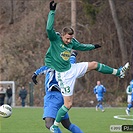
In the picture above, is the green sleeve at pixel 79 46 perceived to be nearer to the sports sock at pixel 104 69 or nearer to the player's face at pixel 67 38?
the player's face at pixel 67 38

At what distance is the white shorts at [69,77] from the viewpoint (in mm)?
10586

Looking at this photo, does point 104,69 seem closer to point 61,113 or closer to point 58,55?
point 58,55

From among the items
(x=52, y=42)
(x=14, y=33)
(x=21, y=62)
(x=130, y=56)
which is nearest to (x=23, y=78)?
(x=21, y=62)

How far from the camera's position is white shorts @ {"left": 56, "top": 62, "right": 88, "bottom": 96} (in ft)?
34.7

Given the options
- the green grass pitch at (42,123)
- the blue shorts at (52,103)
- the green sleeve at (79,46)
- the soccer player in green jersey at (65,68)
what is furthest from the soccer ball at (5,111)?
the green grass pitch at (42,123)

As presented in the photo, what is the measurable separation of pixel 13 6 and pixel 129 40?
12.8m

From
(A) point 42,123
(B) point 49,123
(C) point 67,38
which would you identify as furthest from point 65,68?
(A) point 42,123

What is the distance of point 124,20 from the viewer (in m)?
42.7

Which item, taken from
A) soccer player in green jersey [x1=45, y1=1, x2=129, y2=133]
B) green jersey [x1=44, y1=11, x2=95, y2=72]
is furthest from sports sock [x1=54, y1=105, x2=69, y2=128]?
green jersey [x1=44, y1=11, x2=95, y2=72]

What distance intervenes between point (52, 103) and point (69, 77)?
0.72 m

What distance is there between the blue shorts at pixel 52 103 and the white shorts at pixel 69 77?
0.42m

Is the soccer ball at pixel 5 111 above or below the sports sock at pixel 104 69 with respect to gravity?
below

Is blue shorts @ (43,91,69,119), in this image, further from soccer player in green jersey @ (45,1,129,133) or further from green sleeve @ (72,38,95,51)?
green sleeve @ (72,38,95,51)

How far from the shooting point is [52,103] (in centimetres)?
1097
